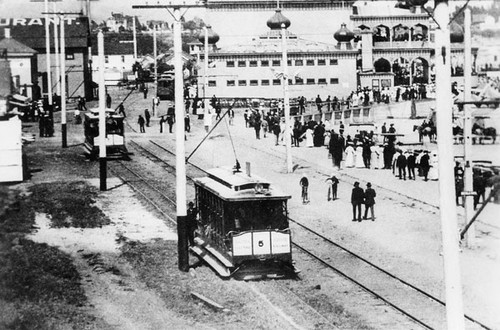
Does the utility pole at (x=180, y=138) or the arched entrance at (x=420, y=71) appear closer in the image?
the utility pole at (x=180, y=138)

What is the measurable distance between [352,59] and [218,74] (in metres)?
12.3

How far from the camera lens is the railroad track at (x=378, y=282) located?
17562mm

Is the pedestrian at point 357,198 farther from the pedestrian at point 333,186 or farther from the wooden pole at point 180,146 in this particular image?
the wooden pole at point 180,146

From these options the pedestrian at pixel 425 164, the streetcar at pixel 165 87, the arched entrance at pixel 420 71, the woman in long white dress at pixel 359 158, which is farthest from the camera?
the arched entrance at pixel 420 71

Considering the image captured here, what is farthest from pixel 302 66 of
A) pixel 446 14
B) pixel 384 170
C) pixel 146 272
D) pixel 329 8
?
pixel 446 14

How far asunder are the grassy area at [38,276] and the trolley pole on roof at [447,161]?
764cm

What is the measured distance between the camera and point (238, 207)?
20641mm

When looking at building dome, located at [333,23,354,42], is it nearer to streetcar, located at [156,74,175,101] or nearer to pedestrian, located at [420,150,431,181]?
streetcar, located at [156,74,175,101]

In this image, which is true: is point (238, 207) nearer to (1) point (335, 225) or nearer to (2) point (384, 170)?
(1) point (335, 225)

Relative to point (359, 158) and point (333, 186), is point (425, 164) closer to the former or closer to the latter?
point (359, 158)

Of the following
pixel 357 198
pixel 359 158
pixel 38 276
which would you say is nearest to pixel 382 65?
pixel 359 158

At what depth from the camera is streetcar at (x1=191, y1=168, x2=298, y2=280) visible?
2028cm

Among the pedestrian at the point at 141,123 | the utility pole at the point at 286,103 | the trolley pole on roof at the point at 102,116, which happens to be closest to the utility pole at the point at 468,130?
the trolley pole on roof at the point at 102,116

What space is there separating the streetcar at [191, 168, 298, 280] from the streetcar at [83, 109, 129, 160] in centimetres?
2051
